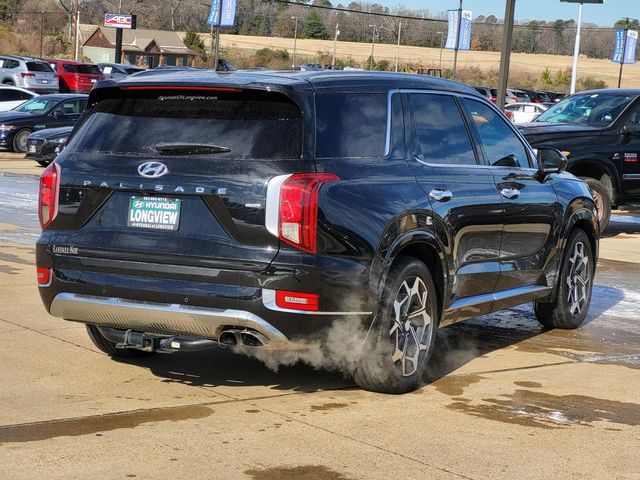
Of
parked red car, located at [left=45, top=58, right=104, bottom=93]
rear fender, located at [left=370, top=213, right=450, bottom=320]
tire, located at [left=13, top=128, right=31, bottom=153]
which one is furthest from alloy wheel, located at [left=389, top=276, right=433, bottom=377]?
parked red car, located at [left=45, top=58, right=104, bottom=93]

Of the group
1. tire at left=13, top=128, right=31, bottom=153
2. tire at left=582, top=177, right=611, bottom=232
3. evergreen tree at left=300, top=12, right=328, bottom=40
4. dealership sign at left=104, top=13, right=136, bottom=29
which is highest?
evergreen tree at left=300, top=12, right=328, bottom=40

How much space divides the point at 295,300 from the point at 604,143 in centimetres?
1057

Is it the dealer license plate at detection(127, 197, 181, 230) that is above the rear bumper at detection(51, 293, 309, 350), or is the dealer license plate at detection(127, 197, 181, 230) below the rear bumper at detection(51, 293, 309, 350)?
above

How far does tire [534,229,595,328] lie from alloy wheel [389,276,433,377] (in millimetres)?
2311

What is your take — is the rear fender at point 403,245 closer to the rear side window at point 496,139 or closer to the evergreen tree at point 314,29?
the rear side window at point 496,139

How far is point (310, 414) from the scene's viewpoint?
6.05 metres

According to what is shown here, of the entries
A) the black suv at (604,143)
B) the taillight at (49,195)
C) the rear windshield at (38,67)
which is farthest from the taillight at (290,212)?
the rear windshield at (38,67)

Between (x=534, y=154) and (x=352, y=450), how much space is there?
3.75 metres

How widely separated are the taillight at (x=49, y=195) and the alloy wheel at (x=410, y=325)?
1.98 m

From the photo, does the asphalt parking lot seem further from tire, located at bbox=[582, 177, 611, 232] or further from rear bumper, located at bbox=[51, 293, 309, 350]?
tire, located at bbox=[582, 177, 611, 232]

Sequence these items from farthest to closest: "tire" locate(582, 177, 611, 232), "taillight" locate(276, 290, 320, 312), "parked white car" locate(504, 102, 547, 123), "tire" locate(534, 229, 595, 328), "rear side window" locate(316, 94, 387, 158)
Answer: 1. "parked white car" locate(504, 102, 547, 123)
2. "tire" locate(582, 177, 611, 232)
3. "tire" locate(534, 229, 595, 328)
4. "rear side window" locate(316, 94, 387, 158)
5. "taillight" locate(276, 290, 320, 312)

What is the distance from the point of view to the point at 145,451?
5238mm

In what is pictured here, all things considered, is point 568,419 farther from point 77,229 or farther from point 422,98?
point 77,229

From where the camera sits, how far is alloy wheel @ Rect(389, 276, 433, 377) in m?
6.53
